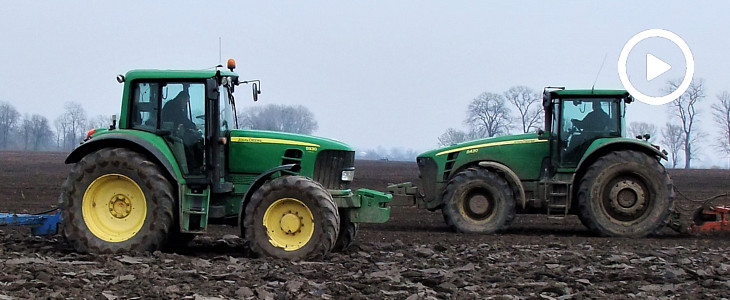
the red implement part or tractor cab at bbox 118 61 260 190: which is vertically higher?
tractor cab at bbox 118 61 260 190

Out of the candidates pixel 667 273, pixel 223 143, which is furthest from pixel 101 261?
pixel 667 273

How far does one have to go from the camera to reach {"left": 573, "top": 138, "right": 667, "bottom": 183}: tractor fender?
527 inches

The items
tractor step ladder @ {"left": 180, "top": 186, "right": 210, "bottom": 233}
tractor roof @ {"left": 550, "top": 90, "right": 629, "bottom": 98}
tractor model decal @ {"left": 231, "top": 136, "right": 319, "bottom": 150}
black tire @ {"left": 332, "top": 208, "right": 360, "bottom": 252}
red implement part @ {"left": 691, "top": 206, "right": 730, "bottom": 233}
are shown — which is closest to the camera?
tractor step ladder @ {"left": 180, "top": 186, "right": 210, "bottom": 233}

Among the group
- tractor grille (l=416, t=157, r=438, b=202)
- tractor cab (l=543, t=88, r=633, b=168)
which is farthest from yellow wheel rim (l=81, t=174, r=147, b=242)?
tractor cab (l=543, t=88, r=633, b=168)

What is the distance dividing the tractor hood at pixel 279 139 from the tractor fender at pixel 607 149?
4.75 metres

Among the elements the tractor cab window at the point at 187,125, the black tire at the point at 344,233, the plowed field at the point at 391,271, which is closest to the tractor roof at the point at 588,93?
the plowed field at the point at 391,271

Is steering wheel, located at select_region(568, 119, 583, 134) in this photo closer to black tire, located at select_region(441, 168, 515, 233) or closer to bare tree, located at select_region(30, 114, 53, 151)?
black tire, located at select_region(441, 168, 515, 233)

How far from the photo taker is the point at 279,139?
10.7 meters

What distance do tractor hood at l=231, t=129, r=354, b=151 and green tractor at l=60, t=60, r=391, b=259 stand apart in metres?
0.01

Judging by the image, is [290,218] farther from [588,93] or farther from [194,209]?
[588,93]

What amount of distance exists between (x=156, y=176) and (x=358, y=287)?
3.20 m

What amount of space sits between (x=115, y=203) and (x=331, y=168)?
104 inches

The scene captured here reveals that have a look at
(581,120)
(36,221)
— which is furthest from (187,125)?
(581,120)

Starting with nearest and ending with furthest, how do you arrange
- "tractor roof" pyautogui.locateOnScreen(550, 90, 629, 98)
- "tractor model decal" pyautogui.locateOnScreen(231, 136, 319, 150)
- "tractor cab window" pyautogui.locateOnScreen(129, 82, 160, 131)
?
"tractor cab window" pyautogui.locateOnScreen(129, 82, 160, 131) → "tractor model decal" pyautogui.locateOnScreen(231, 136, 319, 150) → "tractor roof" pyautogui.locateOnScreen(550, 90, 629, 98)
